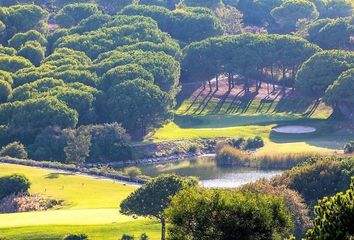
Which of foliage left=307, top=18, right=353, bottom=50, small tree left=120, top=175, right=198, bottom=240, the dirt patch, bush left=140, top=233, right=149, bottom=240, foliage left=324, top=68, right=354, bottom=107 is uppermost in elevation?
foliage left=307, top=18, right=353, bottom=50

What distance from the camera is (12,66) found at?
160500mm

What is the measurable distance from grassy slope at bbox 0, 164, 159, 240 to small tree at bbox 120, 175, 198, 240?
62.4 inches

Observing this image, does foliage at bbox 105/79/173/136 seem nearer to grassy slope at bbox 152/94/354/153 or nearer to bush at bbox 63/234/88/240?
grassy slope at bbox 152/94/354/153

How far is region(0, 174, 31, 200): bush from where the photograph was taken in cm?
9812

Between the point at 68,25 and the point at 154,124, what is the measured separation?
54.5m

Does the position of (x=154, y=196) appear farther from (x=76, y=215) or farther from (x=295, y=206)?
(x=295, y=206)

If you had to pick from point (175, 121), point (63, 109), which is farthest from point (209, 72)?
point (63, 109)

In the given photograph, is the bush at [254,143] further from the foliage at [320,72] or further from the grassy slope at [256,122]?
the foliage at [320,72]

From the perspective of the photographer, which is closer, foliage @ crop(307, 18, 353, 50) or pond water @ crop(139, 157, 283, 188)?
pond water @ crop(139, 157, 283, 188)

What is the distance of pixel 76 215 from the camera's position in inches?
3297

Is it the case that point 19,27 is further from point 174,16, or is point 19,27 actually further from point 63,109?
point 63,109

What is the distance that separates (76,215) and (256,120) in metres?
71.7

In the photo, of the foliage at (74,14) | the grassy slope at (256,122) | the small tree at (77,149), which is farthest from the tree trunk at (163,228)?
the foliage at (74,14)

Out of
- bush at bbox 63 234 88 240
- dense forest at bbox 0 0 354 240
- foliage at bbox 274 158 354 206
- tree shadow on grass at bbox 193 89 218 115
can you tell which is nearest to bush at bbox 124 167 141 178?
dense forest at bbox 0 0 354 240
